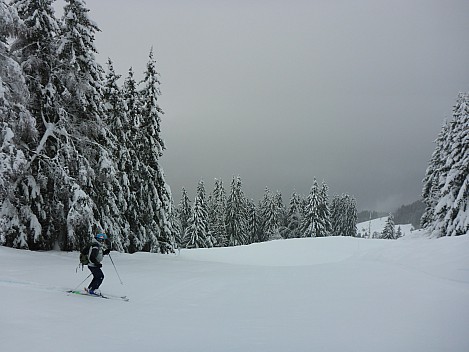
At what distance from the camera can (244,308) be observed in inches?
339

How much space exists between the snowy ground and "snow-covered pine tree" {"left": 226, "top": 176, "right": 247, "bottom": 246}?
4132 centimetres

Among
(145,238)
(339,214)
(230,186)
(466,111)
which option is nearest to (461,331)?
(145,238)

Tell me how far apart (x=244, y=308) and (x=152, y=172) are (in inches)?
652

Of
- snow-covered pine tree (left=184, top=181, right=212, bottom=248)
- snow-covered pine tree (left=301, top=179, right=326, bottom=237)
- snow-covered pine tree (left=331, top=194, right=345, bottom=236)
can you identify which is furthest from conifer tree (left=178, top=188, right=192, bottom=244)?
snow-covered pine tree (left=331, top=194, right=345, bottom=236)

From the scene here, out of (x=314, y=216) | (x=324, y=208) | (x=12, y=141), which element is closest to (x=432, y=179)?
(x=314, y=216)

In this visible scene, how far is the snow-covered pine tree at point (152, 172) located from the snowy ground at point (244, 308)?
8.14 metres

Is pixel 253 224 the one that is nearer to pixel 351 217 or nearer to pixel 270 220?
pixel 270 220

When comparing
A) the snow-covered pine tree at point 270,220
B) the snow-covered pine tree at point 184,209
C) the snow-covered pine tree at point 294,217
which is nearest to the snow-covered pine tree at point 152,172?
the snow-covered pine tree at point 184,209

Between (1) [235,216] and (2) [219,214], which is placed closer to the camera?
(1) [235,216]

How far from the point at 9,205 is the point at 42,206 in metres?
1.66

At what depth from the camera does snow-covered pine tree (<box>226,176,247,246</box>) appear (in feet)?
184

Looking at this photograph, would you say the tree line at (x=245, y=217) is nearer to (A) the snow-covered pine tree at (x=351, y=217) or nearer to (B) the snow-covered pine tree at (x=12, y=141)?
(A) the snow-covered pine tree at (x=351, y=217)

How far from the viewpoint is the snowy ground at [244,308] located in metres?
6.09

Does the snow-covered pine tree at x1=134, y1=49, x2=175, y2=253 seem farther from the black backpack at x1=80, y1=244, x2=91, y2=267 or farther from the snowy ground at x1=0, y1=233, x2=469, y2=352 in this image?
the black backpack at x1=80, y1=244, x2=91, y2=267
